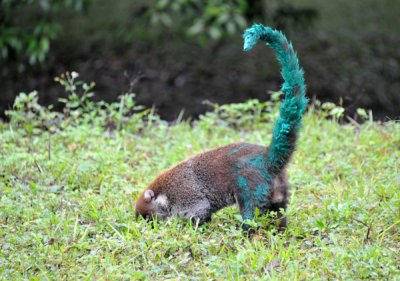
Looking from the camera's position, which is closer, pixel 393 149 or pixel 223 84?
pixel 393 149

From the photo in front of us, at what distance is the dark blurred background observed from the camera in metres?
8.14

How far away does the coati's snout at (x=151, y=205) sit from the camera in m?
4.98

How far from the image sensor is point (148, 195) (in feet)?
16.5

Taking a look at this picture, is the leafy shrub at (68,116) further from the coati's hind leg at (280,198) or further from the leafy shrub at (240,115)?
the coati's hind leg at (280,198)

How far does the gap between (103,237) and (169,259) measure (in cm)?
62

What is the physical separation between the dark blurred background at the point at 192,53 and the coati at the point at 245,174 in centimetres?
287

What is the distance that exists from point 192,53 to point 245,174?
7.69m

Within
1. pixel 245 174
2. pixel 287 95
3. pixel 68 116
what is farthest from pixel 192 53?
pixel 287 95

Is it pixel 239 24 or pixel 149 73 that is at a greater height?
pixel 239 24

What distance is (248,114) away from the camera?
7660 mm

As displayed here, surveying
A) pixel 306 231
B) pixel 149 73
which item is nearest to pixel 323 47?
pixel 149 73

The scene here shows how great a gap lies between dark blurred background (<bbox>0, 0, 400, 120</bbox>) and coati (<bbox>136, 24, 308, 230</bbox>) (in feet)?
9.43

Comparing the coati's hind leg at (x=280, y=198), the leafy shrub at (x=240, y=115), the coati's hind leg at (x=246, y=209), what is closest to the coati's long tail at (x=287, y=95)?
the coati's hind leg at (x=280, y=198)

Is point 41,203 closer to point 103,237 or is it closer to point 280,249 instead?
point 103,237
